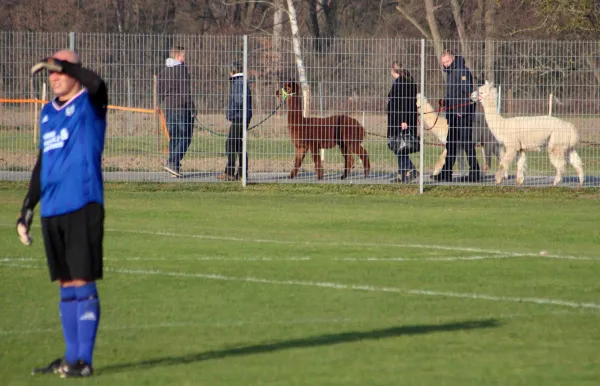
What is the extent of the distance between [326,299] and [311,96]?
1119cm

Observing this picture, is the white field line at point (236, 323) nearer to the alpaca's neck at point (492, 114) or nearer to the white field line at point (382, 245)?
the white field line at point (382, 245)

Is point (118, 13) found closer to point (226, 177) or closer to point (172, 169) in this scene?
point (172, 169)

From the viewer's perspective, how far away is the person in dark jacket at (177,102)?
778 inches

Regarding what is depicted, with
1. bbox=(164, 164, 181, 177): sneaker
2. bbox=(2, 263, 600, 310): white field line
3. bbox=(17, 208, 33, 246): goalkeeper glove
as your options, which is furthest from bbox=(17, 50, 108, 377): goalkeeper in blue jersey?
bbox=(164, 164, 181, 177): sneaker

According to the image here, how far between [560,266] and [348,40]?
8.85 metres

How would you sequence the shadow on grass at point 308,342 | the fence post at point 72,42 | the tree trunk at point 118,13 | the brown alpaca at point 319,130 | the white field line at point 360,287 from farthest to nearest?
the tree trunk at point 118,13, the brown alpaca at point 319,130, the fence post at point 72,42, the white field line at point 360,287, the shadow on grass at point 308,342

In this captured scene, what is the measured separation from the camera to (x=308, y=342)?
796cm

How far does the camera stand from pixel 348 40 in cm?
1959

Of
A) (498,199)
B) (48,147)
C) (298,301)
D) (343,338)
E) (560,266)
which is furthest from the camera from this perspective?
(498,199)

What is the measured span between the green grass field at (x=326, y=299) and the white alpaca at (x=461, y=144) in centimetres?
367

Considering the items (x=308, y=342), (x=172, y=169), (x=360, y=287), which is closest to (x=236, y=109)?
(x=172, y=169)

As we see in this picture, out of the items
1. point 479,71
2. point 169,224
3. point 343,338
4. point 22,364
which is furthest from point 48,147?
point 479,71

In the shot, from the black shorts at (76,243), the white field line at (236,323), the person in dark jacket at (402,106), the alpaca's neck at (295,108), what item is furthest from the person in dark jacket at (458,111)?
the black shorts at (76,243)

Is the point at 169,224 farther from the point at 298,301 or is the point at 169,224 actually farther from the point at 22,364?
the point at 22,364
